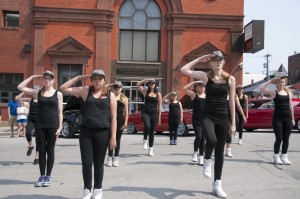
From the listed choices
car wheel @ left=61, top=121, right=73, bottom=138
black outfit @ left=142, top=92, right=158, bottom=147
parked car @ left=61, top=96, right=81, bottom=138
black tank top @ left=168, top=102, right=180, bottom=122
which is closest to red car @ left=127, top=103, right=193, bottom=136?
parked car @ left=61, top=96, right=81, bottom=138

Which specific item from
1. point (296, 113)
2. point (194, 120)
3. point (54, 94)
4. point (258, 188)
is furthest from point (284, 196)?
point (296, 113)

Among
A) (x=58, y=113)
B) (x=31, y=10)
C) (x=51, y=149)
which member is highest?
(x=31, y=10)

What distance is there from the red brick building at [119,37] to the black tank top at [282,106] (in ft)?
61.8

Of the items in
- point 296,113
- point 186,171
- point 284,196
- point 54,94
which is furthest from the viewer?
point 296,113

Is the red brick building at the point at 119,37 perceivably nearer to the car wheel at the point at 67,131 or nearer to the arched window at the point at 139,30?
the arched window at the point at 139,30

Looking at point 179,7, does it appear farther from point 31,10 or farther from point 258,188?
point 258,188

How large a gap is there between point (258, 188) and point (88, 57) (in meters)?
22.3

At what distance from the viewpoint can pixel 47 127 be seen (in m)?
6.86

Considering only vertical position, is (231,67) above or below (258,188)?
above

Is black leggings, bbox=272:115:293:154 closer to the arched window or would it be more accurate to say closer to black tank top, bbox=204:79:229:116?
black tank top, bbox=204:79:229:116

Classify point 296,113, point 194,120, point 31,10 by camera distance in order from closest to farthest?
1. point 194,120
2. point 296,113
3. point 31,10

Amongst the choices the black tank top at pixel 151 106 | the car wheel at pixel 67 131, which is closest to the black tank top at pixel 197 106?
the black tank top at pixel 151 106

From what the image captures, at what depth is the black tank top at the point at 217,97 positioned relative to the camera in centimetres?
597

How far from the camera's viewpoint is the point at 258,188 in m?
6.50
